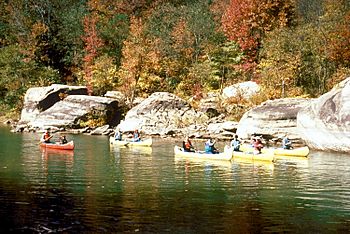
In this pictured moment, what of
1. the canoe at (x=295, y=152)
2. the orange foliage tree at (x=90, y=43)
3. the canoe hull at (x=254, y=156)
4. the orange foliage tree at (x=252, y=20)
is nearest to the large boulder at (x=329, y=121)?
the canoe at (x=295, y=152)

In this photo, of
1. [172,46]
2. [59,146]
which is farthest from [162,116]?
[59,146]

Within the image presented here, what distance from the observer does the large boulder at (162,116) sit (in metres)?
54.9

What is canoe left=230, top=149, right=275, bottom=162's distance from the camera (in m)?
36.3

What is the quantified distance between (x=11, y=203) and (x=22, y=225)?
11.2 feet

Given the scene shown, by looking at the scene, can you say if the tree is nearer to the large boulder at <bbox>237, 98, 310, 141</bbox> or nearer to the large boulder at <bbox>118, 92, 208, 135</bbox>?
the large boulder at <bbox>118, 92, 208, 135</bbox>

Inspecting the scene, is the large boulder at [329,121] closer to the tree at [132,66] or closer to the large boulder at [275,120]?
the large boulder at [275,120]

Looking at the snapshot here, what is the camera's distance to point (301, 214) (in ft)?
69.1

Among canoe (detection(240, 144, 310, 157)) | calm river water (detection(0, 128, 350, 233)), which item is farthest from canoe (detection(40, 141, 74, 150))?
canoe (detection(240, 144, 310, 157))

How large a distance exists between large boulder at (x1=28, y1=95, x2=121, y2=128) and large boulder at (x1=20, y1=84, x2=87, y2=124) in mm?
2030

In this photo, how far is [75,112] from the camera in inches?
2331

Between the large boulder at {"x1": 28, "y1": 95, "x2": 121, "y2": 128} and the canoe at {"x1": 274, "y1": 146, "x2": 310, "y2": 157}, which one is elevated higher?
the large boulder at {"x1": 28, "y1": 95, "x2": 121, "y2": 128}

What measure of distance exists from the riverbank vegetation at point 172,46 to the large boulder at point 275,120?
6867mm

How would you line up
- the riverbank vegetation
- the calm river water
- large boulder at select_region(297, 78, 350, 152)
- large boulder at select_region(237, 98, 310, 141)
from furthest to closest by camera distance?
the riverbank vegetation → large boulder at select_region(237, 98, 310, 141) → large boulder at select_region(297, 78, 350, 152) → the calm river water

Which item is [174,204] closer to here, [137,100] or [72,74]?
[137,100]
